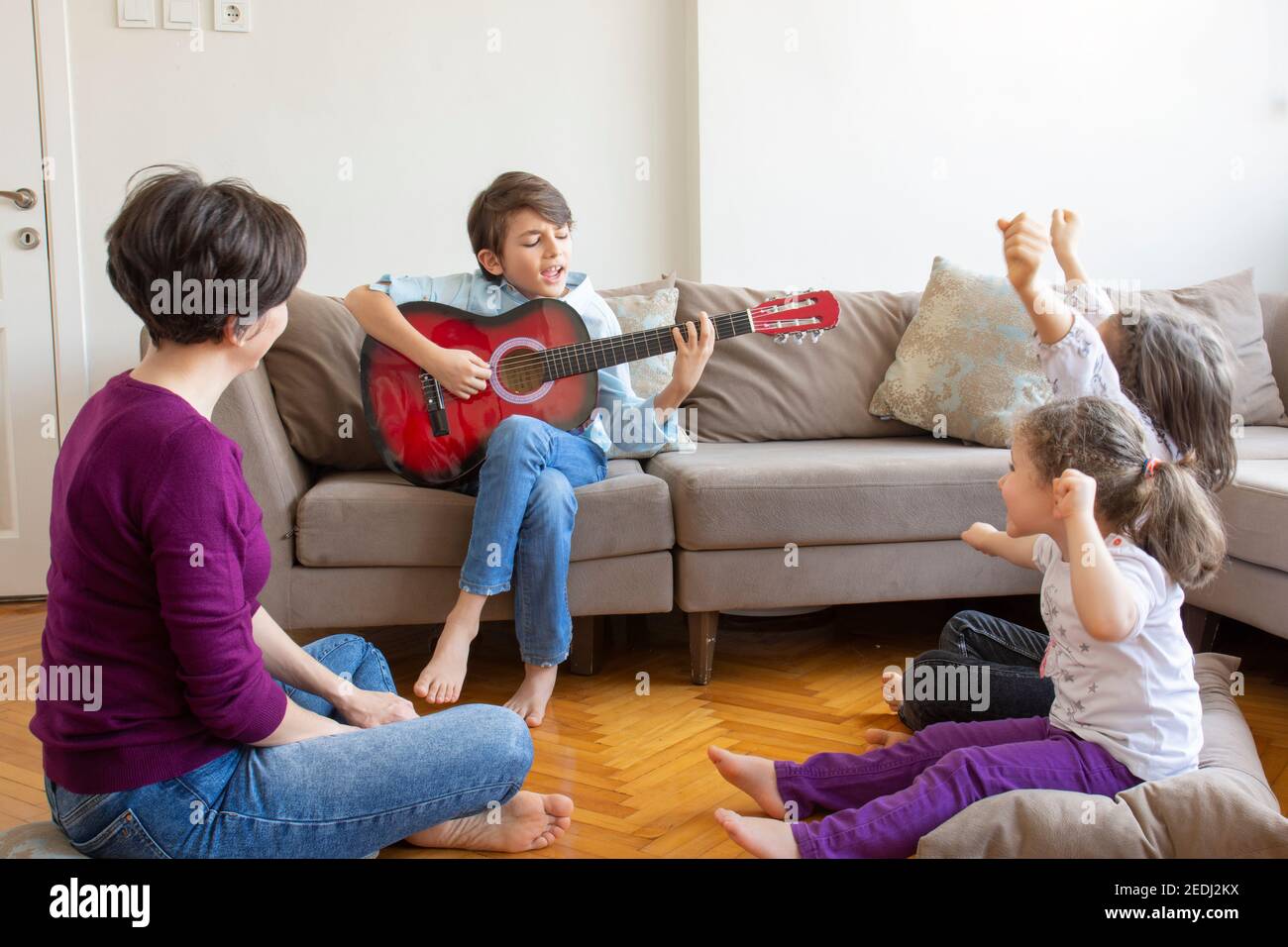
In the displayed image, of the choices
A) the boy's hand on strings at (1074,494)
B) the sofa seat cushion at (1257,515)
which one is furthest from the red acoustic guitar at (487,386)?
the sofa seat cushion at (1257,515)

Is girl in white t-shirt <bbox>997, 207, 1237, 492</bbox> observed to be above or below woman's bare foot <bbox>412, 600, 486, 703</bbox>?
above

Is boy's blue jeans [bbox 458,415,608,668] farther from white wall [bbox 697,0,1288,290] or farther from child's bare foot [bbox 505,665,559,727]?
white wall [bbox 697,0,1288,290]

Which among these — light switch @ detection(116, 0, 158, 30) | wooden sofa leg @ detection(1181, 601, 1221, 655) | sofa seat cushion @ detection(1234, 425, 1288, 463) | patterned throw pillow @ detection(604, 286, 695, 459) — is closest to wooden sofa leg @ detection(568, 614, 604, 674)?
patterned throw pillow @ detection(604, 286, 695, 459)

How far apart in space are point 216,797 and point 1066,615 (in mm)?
1064

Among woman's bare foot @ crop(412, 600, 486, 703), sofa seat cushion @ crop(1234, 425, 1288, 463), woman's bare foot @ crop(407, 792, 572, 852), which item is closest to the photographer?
woman's bare foot @ crop(407, 792, 572, 852)

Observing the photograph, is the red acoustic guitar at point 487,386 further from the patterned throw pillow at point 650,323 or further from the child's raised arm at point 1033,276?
the child's raised arm at point 1033,276

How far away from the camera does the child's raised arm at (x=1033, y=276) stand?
162cm

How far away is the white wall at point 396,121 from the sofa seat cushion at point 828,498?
45.9 inches

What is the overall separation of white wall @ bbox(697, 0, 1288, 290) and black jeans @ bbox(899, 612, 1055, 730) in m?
1.49

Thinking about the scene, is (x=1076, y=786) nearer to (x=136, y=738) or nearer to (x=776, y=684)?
(x=776, y=684)

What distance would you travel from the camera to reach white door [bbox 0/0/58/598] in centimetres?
282

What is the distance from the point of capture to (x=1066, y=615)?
1.46 metres

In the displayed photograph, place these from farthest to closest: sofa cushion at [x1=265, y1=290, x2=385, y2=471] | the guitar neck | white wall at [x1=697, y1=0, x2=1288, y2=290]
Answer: white wall at [x1=697, y1=0, x2=1288, y2=290] < sofa cushion at [x1=265, y1=290, x2=385, y2=471] < the guitar neck
